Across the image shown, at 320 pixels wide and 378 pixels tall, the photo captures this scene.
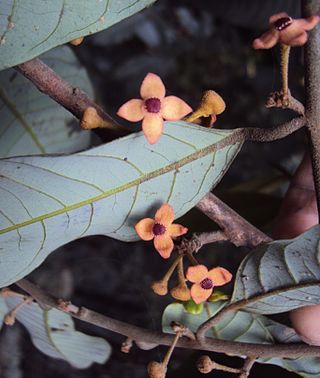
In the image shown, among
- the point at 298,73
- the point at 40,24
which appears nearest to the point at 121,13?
the point at 40,24

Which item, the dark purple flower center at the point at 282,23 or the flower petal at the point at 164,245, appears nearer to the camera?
the dark purple flower center at the point at 282,23

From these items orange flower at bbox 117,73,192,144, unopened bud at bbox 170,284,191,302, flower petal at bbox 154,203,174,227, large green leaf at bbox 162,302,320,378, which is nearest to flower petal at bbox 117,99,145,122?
orange flower at bbox 117,73,192,144

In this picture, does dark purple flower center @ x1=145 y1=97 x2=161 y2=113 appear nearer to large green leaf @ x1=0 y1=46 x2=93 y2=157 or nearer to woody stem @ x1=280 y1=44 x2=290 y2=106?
woody stem @ x1=280 y1=44 x2=290 y2=106

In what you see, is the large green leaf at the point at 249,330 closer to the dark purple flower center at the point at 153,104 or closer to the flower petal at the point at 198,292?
the flower petal at the point at 198,292

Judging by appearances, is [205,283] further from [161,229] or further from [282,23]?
[282,23]

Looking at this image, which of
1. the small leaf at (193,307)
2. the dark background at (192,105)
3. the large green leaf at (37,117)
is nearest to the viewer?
the small leaf at (193,307)

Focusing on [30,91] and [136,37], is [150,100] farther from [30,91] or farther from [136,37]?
[136,37]

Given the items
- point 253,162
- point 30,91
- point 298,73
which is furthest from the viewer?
point 253,162

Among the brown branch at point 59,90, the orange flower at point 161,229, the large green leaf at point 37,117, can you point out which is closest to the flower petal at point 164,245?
the orange flower at point 161,229
